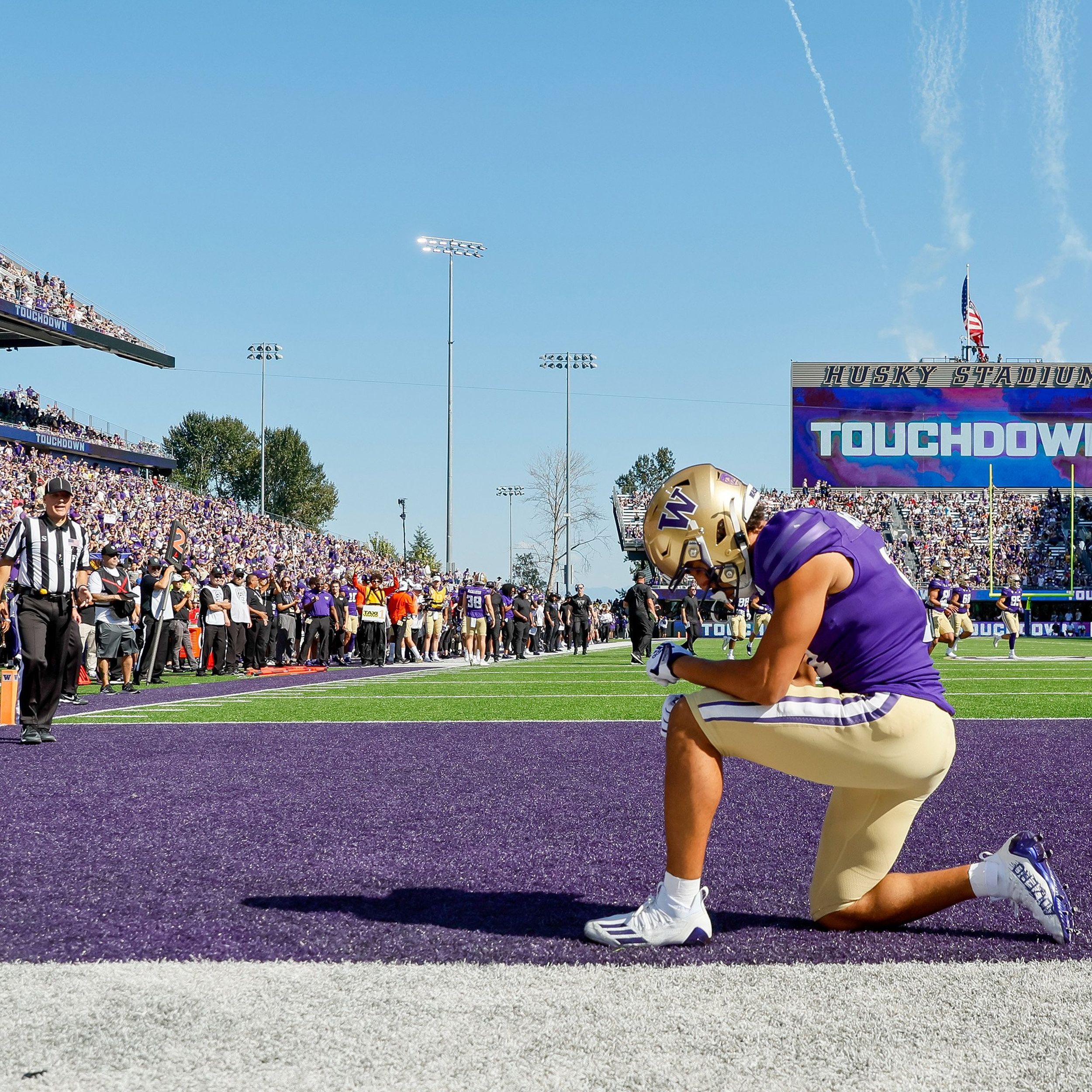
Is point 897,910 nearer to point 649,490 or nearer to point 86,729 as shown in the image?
point 86,729

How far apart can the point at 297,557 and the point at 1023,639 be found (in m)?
30.2

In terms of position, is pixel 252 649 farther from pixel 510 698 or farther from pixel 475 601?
pixel 510 698

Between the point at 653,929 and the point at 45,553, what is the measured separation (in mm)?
6747

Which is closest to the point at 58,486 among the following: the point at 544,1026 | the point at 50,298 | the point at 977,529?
the point at 544,1026

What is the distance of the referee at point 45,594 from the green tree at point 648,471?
10914cm

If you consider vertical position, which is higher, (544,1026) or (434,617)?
(434,617)

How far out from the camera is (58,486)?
837 cm

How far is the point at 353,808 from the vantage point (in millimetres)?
5855

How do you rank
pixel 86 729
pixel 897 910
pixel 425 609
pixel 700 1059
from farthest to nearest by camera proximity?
pixel 425 609, pixel 86 729, pixel 897 910, pixel 700 1059

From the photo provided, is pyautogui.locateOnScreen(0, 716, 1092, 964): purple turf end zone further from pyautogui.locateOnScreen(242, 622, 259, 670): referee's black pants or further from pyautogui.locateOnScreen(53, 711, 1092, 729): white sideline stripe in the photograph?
pyautogui.locateOnScreen(242, 622, 259, 670): referee's black pants

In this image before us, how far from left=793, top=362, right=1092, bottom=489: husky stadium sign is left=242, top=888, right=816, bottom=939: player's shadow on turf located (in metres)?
54.9

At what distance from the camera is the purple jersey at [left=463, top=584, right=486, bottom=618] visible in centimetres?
2291

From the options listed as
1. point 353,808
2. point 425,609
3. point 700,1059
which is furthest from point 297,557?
point 700,1059

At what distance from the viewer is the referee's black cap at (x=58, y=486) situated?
835 centimetres
